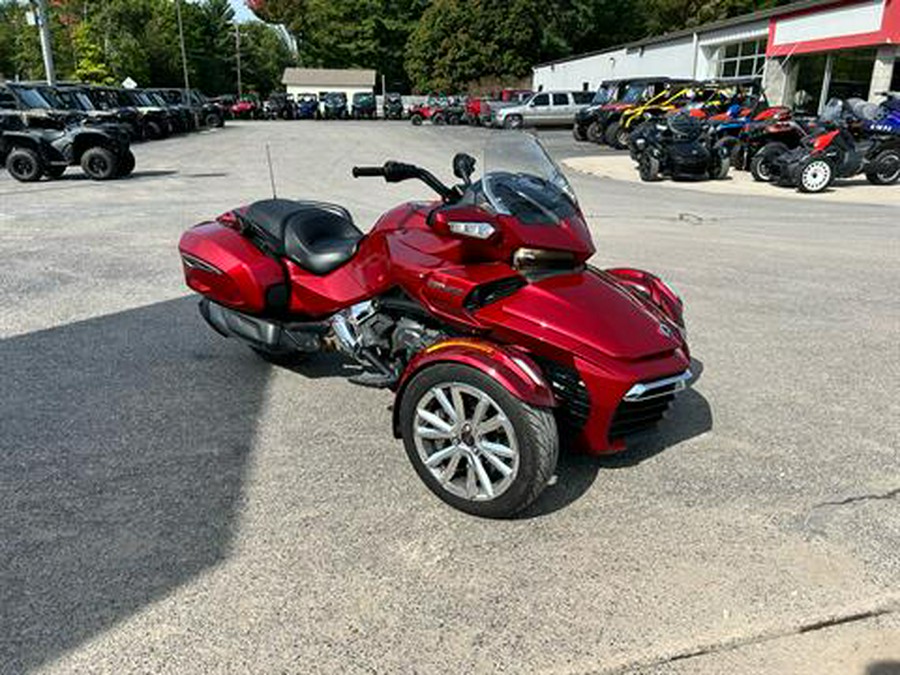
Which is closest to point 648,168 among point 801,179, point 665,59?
point 801,179

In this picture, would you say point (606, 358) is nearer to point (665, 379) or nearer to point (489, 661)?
point (665, 379)

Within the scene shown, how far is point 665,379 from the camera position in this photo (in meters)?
3.01

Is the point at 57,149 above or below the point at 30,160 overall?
A: above

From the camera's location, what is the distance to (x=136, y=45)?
187 feet

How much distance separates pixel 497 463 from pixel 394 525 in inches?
20.1

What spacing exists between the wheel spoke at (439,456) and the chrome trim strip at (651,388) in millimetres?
756

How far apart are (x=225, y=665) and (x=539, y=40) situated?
61.6m

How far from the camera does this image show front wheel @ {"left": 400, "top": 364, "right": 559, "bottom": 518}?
2.81m

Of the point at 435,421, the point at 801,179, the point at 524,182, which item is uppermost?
the point at 524,182

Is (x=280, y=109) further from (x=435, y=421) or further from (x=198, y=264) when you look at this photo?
(x=435, y=421)

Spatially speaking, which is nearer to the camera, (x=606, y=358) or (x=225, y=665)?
(x=225, y=665)

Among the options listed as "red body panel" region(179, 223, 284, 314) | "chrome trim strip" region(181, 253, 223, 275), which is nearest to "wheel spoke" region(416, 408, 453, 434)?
"red body panel" region(179, 223, 284, 314)

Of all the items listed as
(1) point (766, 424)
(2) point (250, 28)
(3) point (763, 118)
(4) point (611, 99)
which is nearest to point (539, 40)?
(4) point (611, 99)

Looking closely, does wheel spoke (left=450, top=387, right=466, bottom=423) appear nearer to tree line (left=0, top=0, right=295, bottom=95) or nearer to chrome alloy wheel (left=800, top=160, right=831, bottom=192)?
chrome alloy wheel (left=800, top=160, right=831, bottom=192)
